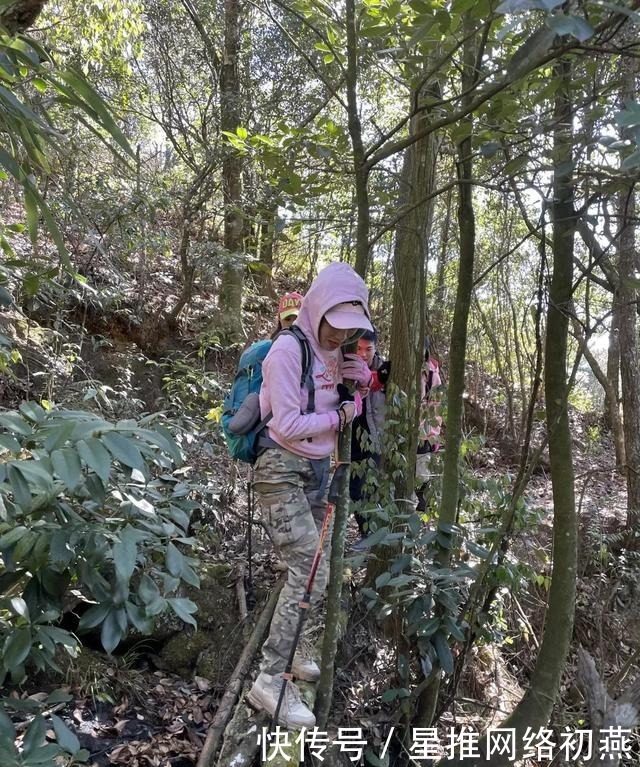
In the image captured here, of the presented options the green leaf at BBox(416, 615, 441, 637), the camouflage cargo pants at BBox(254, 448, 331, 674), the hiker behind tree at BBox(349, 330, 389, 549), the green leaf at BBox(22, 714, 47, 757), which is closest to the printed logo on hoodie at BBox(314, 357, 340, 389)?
the camouflage cargo pants at BBox(254, 448, 331, 674)

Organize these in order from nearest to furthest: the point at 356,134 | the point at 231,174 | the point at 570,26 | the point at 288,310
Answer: the point at 570,26, the point at 356,134, the point at 288,310, the point at 231,174

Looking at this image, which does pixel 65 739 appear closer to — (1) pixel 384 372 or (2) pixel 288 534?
(2) pixel 288 534

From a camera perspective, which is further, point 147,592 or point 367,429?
point 367,429

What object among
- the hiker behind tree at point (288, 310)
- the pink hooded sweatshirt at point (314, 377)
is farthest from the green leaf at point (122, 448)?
the hiker behind tree at point (288, 310)

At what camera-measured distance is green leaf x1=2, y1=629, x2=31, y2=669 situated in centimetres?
143

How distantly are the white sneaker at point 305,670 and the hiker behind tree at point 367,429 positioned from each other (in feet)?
2.78

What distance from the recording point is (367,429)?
3.88 meters

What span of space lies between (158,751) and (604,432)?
10.3m

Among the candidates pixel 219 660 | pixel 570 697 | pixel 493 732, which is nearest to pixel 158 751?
pixel 219 660

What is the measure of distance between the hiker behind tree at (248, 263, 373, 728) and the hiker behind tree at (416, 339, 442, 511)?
0.69m

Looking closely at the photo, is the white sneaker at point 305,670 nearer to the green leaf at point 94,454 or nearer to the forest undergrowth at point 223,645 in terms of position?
the forest undergrowth at point 223,645

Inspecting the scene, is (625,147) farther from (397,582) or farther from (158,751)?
(158,751)

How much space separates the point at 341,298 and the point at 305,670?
5.91 ft

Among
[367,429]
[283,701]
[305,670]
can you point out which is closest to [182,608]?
[283,701]
